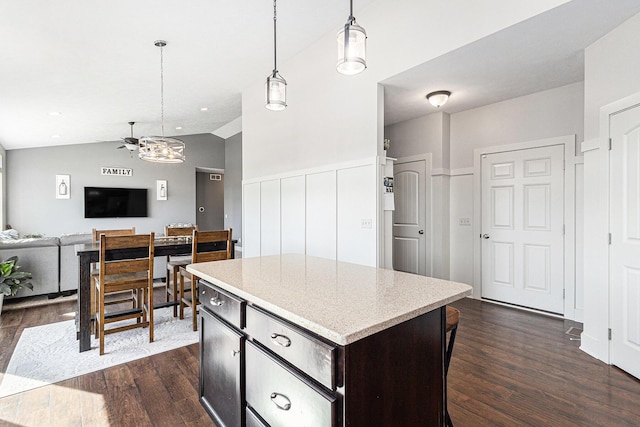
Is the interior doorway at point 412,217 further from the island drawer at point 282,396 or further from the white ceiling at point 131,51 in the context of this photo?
the island drawer at point 282,396

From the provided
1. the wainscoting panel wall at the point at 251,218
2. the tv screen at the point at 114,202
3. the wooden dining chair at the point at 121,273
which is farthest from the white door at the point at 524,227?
the tv screen at the point at 114,202

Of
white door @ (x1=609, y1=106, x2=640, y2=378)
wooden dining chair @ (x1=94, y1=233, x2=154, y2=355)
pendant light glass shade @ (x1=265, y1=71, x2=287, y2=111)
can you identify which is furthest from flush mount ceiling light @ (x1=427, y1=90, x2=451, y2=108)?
wooden dining chair @ (x1=94, y1=233, x2=154, y2=355)

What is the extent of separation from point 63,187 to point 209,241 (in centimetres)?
616

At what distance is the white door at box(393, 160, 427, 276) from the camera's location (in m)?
4.79

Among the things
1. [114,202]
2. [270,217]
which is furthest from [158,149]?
[114,202]

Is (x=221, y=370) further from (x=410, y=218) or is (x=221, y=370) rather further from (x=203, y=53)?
(x=410, y=218)

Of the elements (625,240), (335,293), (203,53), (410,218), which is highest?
(203,53)

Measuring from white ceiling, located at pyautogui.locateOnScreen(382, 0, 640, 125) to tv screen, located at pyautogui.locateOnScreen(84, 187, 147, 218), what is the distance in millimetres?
6729

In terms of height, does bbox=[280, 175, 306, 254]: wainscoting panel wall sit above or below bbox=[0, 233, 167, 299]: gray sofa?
above

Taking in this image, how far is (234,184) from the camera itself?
881 centimetres

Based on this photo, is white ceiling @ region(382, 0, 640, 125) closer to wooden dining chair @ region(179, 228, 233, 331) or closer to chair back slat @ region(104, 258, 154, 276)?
wooden dining chair @ region(179, 228, 233, 331)

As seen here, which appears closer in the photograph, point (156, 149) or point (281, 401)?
point (281, 401)

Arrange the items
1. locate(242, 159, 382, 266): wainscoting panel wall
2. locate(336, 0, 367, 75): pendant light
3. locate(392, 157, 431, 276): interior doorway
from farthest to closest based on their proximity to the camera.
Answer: locate(392, 157, 431, 276): interior doorway < locate(242, 159, 382, 266): wainscoting panel wall < locate(336, 0, 367, 75): pendant light

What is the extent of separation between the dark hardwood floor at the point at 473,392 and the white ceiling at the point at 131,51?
2.91 m
